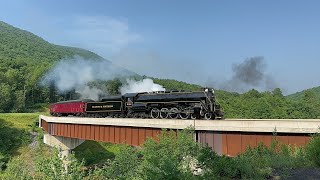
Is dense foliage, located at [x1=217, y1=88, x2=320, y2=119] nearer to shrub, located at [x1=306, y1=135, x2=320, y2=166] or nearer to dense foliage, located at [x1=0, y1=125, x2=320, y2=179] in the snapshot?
dense foliage, located at [x1=0, y1=125, x2=320, y2=179]

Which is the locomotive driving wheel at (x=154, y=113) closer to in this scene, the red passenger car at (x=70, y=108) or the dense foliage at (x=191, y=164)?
the dense foliage at (x=191, y=164)

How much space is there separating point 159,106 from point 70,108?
56.6 feet

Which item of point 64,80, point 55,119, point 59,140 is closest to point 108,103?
point 55,119

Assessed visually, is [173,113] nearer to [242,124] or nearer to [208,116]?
[208,116]

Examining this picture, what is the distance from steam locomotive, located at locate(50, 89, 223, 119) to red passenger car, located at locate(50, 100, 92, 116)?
4.8 inches

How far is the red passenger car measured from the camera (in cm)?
4006

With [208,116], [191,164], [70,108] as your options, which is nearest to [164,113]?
[208,116]

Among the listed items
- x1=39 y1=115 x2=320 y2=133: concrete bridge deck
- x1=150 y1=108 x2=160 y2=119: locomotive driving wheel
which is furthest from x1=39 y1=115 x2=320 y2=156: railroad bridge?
x1=150 y1=108 x2=160 y2=119: locomotive driving wheel

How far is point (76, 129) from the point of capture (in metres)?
36.3

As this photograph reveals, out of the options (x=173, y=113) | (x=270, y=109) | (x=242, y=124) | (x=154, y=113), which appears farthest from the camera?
(x=270, y=109)

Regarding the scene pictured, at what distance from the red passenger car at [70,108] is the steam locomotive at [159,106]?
0.40 ft

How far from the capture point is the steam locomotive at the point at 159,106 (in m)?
27.3

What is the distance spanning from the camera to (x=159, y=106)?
29969 millimetres

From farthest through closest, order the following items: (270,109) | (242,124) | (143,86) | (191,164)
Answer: (270,109) < (143,86) < (242,124) < (191,164)
